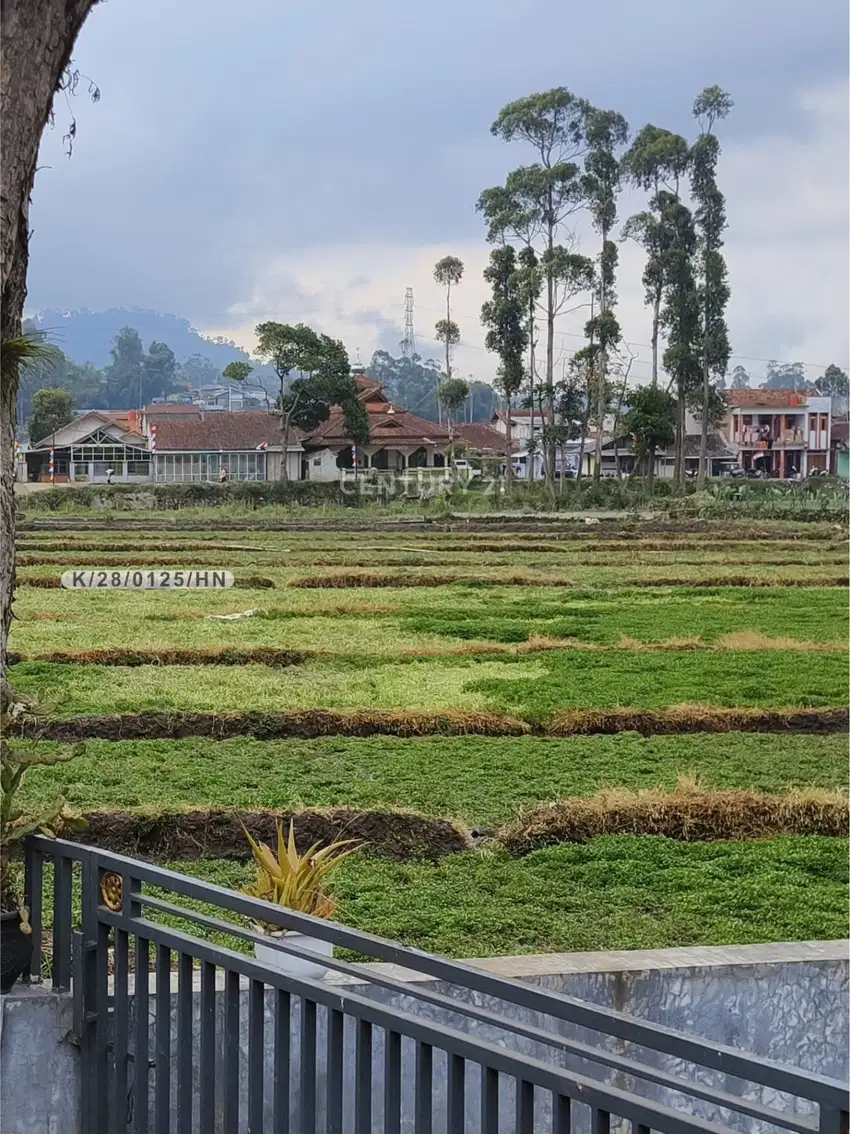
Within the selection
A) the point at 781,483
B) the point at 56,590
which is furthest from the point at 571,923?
the point at 781,483

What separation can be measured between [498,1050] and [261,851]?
1.41 m

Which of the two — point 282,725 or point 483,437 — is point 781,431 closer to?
point 483,437

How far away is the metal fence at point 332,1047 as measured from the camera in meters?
1.74

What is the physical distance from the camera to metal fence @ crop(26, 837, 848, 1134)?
1744 millimetres

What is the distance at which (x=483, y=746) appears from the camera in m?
6.48

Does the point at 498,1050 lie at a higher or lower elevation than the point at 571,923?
higher

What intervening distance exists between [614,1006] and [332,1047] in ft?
3.58

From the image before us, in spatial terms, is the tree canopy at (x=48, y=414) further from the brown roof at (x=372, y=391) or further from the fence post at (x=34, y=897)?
the fence post at (x=34, y=897)

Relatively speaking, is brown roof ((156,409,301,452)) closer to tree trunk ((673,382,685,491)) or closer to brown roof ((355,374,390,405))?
brown roof ((355,374,390,405))

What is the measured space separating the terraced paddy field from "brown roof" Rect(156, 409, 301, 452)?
107 feet

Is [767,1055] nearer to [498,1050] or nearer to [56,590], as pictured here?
[498,1050]

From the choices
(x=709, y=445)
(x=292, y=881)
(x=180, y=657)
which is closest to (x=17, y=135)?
(x=292, y=881)

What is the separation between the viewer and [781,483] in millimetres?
40688

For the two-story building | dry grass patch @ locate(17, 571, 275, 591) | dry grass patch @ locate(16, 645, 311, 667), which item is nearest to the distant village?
the two-story building
